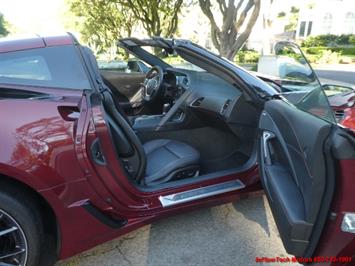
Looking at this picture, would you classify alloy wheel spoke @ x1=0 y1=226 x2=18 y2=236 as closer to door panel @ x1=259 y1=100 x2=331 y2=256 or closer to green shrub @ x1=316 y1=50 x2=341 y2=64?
door panel @ x1=259 y1=100 x2=331 y2=256

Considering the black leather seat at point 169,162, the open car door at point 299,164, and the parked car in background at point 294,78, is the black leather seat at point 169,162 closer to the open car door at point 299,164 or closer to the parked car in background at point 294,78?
the open car door at point 299,164

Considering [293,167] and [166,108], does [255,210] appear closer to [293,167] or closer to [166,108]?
[293,167]

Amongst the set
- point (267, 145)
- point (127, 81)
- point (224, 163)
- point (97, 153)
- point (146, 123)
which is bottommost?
point (224, 163)

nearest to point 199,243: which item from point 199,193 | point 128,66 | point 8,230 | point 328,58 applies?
point 199,193

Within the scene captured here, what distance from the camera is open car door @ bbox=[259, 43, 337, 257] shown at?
5.10 feet

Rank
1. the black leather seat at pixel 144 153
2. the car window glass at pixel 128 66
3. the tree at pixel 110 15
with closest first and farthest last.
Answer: the black leather seat at pixel 144 153 < the car window glass at pixel 128 66 < the tree at pixel 110 15

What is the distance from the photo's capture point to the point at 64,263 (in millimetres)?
2252

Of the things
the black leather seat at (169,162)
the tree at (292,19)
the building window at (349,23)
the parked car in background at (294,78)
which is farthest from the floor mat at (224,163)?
the tree at (292,19)

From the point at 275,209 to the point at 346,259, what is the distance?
433 mm

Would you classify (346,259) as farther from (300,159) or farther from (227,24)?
(227,24)

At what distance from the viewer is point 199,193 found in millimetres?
2459

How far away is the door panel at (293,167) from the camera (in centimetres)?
159

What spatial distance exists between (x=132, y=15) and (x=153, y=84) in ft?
43.6

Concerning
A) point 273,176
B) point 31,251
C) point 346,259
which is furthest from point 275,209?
point 31,251
